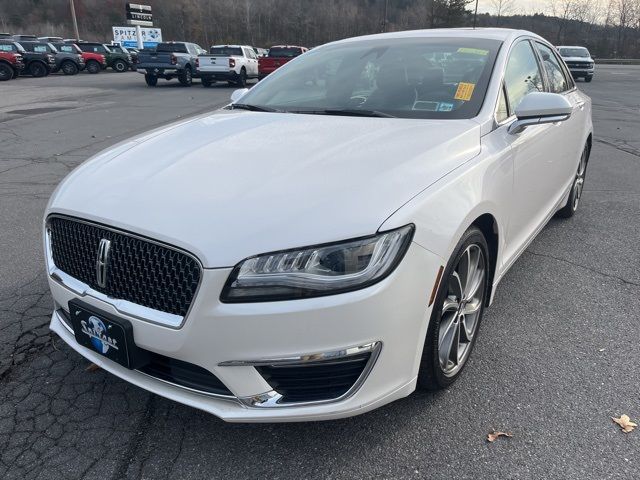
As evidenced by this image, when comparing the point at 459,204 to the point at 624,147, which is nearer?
the point at 459,204

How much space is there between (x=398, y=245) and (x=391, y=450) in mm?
912

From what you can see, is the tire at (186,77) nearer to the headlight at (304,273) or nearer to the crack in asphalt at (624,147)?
the crack in asphalt at (624,147)

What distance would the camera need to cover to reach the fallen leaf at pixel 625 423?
2.28 m

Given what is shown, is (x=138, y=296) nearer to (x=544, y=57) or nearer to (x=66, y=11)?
(x=544, y=57)

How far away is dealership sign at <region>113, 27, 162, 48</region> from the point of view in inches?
1968

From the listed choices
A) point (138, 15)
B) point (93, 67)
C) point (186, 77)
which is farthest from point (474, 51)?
point (138, 15)

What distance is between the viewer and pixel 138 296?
202 centimetres

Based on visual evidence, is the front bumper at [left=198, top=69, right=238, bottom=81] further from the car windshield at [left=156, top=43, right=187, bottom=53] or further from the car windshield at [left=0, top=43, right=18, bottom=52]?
the car windshield at [left=0, top=43, right=18, bottom=52]

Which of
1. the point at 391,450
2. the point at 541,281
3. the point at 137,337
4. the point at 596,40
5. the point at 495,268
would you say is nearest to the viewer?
the point at 137,337

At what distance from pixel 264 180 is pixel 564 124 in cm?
285

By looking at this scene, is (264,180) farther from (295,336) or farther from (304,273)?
(295,336)

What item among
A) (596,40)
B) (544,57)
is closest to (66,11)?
(596,40)

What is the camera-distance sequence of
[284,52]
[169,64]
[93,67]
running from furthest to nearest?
[93,67]
[284,52]
[169,64]

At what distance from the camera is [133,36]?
52875 mm
